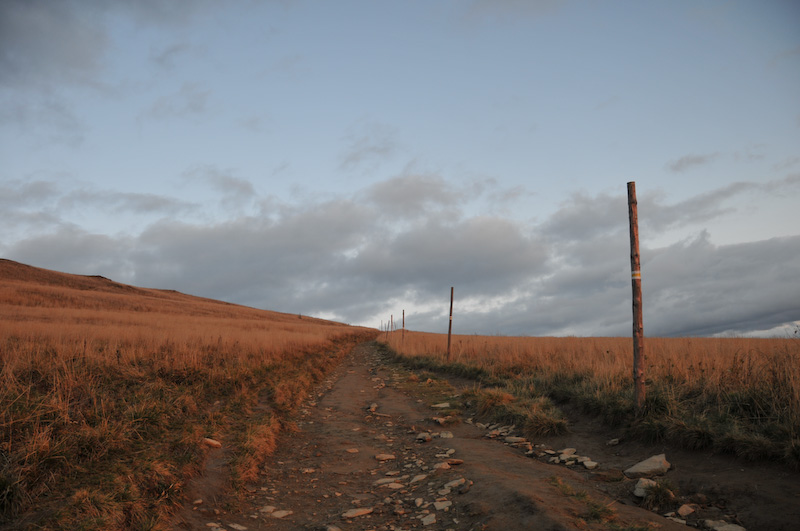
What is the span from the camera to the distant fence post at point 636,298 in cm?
800

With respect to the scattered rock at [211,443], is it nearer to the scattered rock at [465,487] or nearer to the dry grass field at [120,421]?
the dry grass field at [120,421]

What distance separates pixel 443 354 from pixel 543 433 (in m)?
13.3

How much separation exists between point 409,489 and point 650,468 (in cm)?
347

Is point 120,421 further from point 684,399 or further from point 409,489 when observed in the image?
point 684,399

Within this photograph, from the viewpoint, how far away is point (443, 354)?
21531 millimetres

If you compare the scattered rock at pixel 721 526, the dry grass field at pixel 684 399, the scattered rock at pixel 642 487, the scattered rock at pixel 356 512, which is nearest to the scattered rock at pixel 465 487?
the scattered rock at pixel 356 512

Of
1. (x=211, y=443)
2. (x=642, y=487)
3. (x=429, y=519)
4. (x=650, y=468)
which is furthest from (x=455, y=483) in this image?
(x=211, y=443)

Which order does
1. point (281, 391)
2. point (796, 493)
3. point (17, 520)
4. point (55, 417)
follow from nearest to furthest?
1. point (17, 520)
2. point (796, 493)
3. point (55, 417)
4. point (281, 391)

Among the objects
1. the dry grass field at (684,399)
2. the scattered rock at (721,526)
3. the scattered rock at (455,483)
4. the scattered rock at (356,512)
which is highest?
the dry grass field at (684,399)

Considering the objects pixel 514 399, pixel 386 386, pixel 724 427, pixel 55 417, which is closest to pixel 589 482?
pixel 724 427

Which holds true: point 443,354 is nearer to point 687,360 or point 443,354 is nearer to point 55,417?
point 687,360

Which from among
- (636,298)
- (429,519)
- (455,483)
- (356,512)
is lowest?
(356,512)

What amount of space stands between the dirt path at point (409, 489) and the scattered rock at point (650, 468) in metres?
0.66

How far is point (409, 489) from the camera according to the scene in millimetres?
6297
